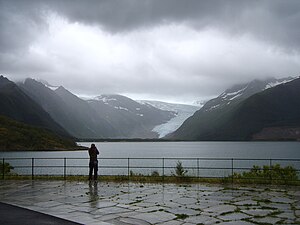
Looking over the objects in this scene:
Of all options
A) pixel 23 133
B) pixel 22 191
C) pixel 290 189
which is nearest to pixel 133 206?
A: pixel 22 191

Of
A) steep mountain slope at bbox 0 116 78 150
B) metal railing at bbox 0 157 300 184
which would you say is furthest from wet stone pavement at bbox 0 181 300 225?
steep mountain slope at bbox 0 116 78 150

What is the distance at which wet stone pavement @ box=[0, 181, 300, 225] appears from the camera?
11.4 m

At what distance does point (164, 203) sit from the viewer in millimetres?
14469

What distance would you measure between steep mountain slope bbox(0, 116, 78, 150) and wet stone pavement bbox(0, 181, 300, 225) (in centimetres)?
14733

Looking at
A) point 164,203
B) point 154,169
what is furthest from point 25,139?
point 164,203

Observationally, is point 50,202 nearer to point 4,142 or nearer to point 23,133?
point 4,142

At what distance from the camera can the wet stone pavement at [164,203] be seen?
11.4 meters

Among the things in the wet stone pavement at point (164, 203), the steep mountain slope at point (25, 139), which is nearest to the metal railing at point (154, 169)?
the wet stone pavement at point (164, 203)

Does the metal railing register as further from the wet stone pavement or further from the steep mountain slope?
the steep mountain slope

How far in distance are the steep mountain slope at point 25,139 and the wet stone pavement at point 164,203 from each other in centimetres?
14733

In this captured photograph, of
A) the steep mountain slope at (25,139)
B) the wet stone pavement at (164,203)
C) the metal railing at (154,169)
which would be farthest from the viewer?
the steep mountain slope at (25,139)

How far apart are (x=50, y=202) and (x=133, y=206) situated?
345 centimetres

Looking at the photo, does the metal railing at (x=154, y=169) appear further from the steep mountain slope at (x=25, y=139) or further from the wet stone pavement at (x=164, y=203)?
the steep mountain slope at (x=25, y=139)

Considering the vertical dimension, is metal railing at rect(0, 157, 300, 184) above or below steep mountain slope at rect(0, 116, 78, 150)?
below
